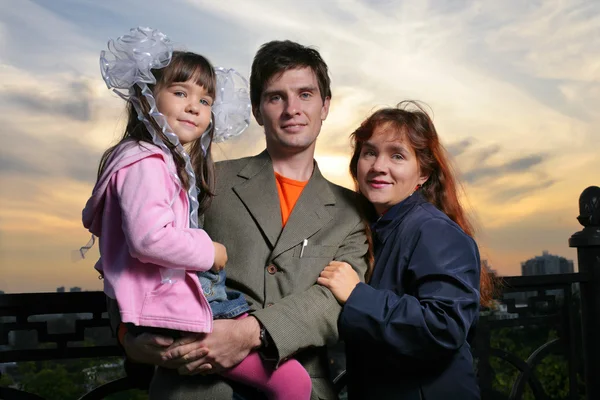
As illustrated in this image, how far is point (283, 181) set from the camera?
104 inches

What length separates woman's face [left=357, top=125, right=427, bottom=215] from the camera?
2.49 m

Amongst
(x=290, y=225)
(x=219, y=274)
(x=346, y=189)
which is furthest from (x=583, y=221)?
(x=219, y=274)

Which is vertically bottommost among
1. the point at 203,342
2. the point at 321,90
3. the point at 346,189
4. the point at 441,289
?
the point at 203,342

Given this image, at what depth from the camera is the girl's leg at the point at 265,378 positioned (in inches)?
85.0

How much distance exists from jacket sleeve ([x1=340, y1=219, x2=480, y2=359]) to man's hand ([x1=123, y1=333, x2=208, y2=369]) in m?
0.53

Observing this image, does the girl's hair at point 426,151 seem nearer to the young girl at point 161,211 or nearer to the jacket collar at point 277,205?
the jacket collar at point 277,205

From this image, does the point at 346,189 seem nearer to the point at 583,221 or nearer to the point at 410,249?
the point at 410,249

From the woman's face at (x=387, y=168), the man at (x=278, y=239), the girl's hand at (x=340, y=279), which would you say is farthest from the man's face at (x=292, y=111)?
the girl's hand at (x=340, y=279)

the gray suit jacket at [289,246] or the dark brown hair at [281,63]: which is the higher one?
the dark brown hair at [281,63]

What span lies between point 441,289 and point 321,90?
0.95m

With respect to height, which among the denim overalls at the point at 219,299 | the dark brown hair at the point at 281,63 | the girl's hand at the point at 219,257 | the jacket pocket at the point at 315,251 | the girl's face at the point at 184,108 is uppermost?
the dark brown hair at the point at 281,63

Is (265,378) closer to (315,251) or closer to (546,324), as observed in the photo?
(315,251)

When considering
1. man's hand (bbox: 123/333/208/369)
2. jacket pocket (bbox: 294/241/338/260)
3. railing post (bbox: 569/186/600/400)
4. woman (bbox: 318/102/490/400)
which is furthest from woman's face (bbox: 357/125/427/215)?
railing post (bbox: 569/186/600/400)

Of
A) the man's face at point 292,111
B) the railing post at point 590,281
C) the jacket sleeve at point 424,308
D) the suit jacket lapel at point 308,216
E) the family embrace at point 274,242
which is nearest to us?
the family embrace at point 274,242
